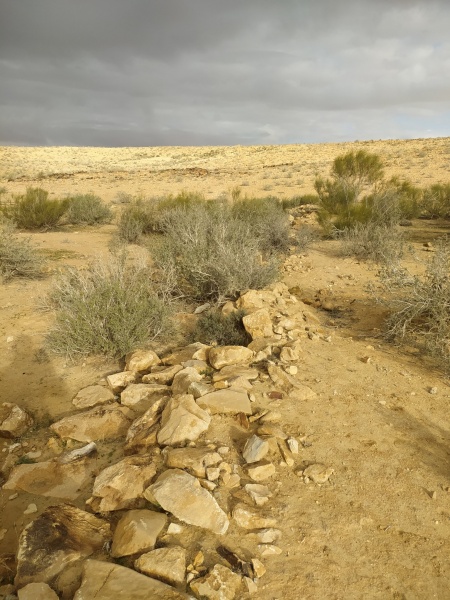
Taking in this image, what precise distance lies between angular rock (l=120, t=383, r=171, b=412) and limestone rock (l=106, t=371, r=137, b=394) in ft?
1.13

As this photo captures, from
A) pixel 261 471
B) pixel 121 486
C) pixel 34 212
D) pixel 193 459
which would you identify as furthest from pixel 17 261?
pixel 261 471

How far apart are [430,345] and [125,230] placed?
9.53m

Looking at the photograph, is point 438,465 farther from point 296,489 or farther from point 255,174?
point 255,174

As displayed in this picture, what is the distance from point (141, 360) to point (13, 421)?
1.48m

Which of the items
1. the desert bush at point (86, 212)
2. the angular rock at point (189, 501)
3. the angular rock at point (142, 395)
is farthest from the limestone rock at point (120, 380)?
the desert bush at point (86, 212)

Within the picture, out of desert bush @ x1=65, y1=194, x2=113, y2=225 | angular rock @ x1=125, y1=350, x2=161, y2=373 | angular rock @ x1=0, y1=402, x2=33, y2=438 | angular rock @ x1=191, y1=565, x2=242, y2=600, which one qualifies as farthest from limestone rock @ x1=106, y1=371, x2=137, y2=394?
desert bush @ x1=65, y1=194, x2=113, y2=225

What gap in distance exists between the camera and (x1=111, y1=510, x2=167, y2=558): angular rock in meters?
2.56

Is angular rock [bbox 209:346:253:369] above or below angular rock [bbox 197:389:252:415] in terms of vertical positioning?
above

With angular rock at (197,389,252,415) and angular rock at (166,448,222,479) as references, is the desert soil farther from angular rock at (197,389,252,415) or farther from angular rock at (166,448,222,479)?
angular rock at (166,448,222,479)

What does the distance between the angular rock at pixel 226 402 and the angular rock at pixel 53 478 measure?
1091 millimetres

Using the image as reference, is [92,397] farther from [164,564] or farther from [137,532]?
[164,564]

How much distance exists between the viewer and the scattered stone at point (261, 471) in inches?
126

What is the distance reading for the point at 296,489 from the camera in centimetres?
314

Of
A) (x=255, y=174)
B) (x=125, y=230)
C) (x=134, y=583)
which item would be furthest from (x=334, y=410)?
(x=255, y=174)
